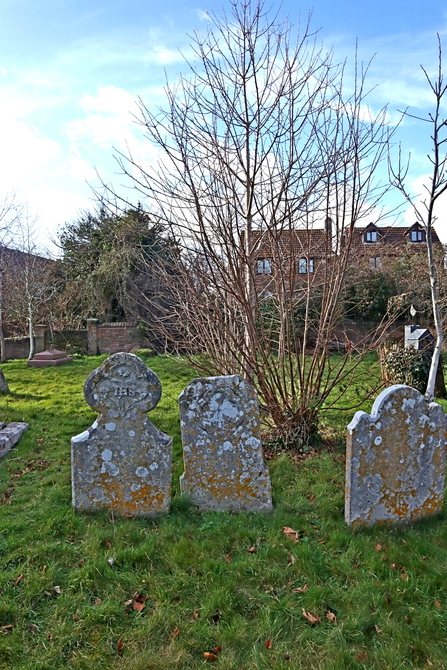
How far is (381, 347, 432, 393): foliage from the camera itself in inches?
314

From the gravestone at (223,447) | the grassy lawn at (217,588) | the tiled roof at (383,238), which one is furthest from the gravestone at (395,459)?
the tiled roof at (383,238)

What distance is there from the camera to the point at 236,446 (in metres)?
3.59

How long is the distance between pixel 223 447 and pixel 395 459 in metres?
1.45

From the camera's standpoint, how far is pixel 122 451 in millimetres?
Result: 3457

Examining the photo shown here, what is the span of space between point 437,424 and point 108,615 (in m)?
2.86

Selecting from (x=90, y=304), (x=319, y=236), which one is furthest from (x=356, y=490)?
Answer: (x=90, y=304)

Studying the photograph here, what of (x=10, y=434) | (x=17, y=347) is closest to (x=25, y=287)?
(x=17, y=347)

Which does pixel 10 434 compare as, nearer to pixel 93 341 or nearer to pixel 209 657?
Answer: pixel 209 657

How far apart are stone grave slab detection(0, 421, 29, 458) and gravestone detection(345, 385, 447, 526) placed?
405cm

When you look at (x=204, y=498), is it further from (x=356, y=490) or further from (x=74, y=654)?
(x=74, y=654)

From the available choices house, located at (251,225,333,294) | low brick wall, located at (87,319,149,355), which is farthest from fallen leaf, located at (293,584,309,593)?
low brick wall, located at (87,319,149,355)

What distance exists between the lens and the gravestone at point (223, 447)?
11.7 feet

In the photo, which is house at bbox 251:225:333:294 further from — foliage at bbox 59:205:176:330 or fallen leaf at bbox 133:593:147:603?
foliage at bbox 59:205:176:330

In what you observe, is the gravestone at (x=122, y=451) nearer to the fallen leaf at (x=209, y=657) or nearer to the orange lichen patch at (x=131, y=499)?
the orange lichen patch at (x=131, y=499)
